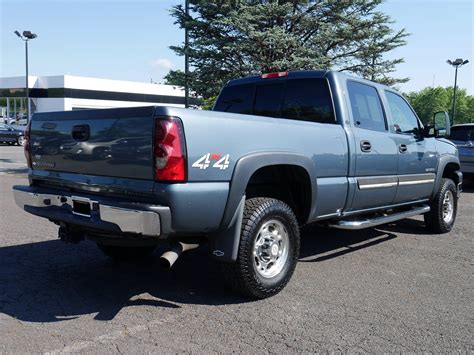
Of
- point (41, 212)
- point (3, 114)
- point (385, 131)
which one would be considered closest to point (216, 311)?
point (41, 212)

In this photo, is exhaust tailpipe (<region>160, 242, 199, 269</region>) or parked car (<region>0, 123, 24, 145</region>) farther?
parked car (<region>0, 123, 24, 145</region>)

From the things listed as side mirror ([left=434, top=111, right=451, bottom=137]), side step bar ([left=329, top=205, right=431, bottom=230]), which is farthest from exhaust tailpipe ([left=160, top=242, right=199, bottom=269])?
side mirror ([left=434, top=111, right=451, bottom=137])

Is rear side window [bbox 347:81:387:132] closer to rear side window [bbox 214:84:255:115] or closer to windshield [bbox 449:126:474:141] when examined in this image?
rear side window [bbox 214:84:255:115]

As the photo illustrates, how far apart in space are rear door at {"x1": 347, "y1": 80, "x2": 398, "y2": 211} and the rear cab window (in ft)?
1.07

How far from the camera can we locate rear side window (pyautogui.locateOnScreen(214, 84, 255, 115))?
228 inches

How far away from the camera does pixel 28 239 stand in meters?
6.13

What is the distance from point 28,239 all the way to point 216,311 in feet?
11.2

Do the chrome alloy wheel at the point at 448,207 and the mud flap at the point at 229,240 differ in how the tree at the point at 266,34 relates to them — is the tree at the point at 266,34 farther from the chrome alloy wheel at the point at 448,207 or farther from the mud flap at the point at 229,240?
the mud flap at the point at 229,240

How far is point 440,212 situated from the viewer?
22.8 ft

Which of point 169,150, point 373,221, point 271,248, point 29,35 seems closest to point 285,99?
point 373,221

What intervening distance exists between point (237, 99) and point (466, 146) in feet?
27.6

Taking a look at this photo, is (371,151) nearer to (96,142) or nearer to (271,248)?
(271,248)

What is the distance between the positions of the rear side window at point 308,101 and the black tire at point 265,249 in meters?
1.36

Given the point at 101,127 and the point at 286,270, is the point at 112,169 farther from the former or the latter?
the point at 286,270
